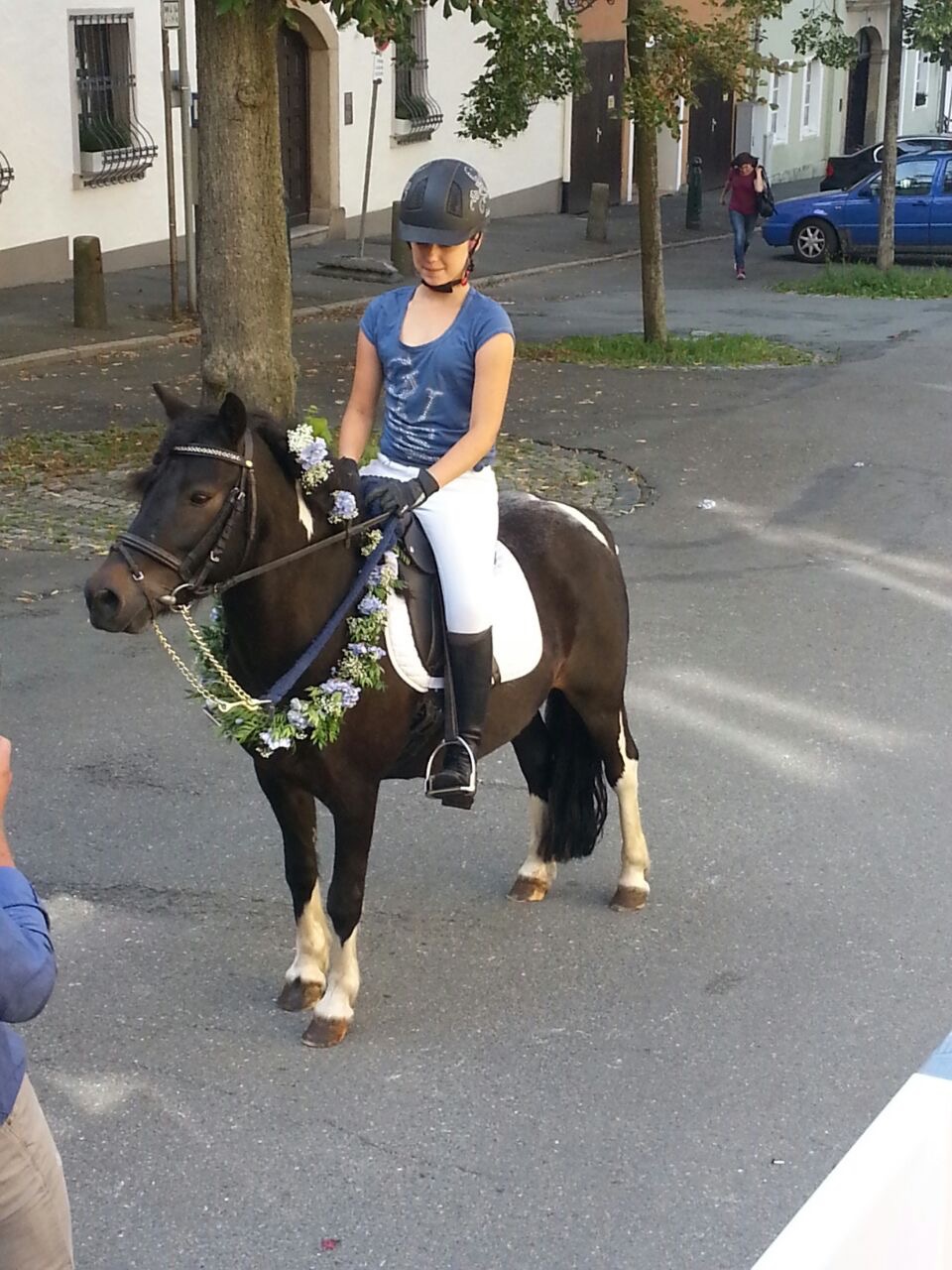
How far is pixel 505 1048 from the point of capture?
4895 millimetres

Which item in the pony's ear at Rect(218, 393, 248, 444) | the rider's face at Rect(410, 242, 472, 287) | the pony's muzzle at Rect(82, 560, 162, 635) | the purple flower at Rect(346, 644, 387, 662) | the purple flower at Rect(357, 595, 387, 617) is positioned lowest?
the purple flower at Rect(346, 644, 387, 662)

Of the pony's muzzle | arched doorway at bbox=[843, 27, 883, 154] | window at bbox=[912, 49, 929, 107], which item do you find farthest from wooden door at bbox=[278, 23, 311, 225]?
window at bbox=[912, 49, 929, 107]

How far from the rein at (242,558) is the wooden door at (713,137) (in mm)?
33640

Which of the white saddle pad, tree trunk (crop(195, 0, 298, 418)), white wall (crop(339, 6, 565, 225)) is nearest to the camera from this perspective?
the white saddle pad

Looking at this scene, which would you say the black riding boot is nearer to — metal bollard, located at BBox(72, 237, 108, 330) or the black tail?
the black tail

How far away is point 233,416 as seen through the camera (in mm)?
4227

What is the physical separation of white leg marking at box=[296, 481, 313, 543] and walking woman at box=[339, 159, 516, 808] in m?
→ 0.19

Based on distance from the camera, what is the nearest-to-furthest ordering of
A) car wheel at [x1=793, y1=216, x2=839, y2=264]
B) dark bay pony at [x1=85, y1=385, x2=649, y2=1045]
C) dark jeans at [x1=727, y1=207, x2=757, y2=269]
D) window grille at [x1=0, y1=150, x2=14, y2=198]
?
1. dark bay pony at [x1=85, y1=385, x2=649, y2=1045]
2. window grille at [x1=0, y1=150, x2=14, y2=198]
3. dark jeans at [x1=727, y1=207, x2=757, y2=269]
4. car wheel at [x1=793, y1=216, x2=839, y2=264]

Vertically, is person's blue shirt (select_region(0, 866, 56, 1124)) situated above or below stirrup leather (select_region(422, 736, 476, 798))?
above

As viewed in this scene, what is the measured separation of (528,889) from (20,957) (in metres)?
3.42

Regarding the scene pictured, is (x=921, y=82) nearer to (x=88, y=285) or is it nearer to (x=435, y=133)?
(x=435, y=133)

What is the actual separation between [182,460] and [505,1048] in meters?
1.98

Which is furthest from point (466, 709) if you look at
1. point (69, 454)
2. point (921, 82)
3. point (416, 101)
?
point (921, 82)

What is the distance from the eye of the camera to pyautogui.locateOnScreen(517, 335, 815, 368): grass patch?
16875mm
